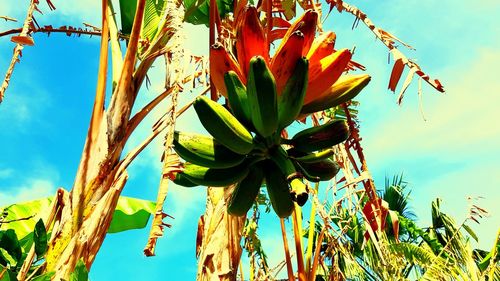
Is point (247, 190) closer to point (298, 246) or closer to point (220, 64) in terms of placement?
point (220, 64)

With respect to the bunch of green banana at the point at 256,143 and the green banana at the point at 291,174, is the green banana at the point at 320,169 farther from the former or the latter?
the green banana at the point at 291,174

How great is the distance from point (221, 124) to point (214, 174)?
16cm

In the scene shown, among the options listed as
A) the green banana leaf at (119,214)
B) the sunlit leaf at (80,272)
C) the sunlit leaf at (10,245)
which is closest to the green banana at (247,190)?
the sunlit leaf at (80,272)

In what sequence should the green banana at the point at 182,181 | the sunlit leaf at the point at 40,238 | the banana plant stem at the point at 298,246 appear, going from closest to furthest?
the green banana at the point at 182,181, the sunlit leaf at the point at 40,238, the banana plant stem at the point at 298,246

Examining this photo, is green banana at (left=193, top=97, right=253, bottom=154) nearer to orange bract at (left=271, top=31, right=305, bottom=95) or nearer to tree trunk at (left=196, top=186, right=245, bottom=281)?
orange bract at (left=271, top=31, right=305, bottom=95)

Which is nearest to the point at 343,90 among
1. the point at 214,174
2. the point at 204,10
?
the point at 214,174

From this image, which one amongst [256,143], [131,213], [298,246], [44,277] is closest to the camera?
[256,143]

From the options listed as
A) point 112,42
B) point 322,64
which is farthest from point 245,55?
point 112,42

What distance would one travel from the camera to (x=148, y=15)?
2.27 meters

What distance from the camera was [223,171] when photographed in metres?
1.00

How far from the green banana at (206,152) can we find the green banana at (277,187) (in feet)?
0.19

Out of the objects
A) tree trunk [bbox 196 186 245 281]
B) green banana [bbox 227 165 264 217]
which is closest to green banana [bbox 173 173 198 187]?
green banana [bbox 227 165 264 217]

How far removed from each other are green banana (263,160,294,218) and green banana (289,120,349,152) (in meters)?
0.07

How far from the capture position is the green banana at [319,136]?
3.24 ft
